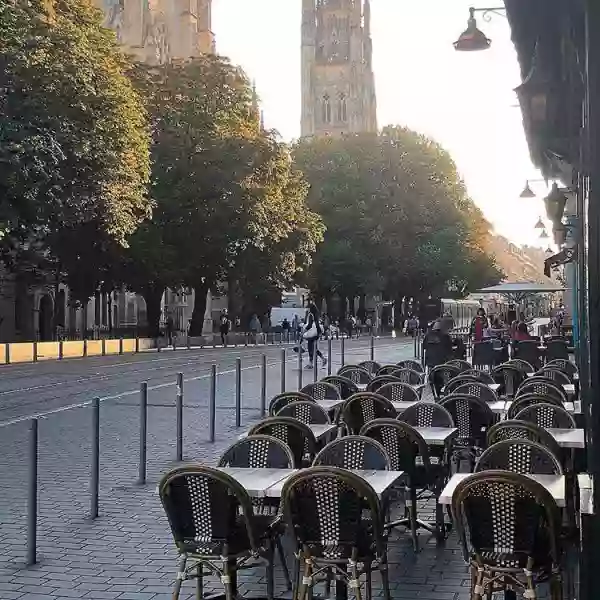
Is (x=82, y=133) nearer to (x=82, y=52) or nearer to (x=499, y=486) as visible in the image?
(x=82, y=52)

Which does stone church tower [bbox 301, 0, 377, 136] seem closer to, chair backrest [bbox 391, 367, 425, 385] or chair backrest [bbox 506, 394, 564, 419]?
chair backrest [bbox 391, 367, 425, 385]

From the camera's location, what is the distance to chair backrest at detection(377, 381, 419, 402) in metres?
11.8

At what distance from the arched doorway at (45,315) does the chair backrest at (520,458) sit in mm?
52569

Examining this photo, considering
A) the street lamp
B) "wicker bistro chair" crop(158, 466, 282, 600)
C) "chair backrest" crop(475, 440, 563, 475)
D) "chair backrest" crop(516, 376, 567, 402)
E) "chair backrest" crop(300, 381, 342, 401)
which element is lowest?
"wicker bistro chair" crop(158, 466, 282, 600)

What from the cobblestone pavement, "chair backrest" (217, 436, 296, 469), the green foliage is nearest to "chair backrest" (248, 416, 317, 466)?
"chair backrest" (217, 436, 296, 469)

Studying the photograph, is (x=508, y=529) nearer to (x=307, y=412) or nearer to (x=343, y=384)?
(x=307, y=412)

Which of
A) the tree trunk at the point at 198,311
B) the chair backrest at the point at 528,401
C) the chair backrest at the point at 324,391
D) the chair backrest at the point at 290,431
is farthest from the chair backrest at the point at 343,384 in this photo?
the tree trunk at the point at 198,311

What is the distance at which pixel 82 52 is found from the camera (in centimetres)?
3212

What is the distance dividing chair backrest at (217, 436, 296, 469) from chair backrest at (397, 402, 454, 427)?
2201 mm

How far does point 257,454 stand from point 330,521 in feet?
5.70

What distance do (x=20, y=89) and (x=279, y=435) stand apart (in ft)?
80.2

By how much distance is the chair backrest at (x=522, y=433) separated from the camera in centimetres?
762

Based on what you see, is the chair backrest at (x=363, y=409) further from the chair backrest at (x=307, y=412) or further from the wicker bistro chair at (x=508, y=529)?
the wicker bistro chair at (x=508, y=529)

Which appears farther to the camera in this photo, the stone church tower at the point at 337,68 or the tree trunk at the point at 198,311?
the stone church tower at the point at 337,68
